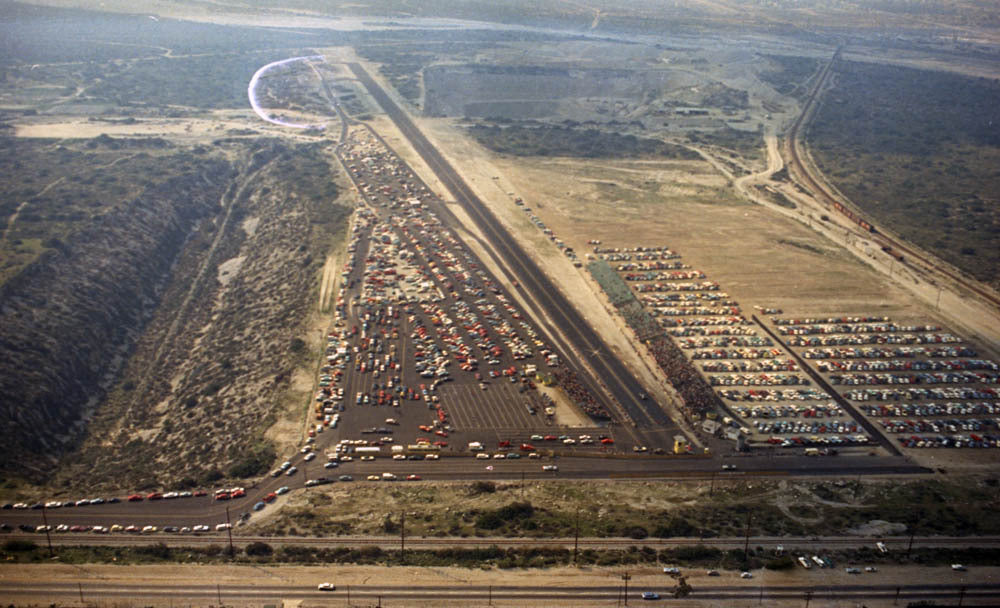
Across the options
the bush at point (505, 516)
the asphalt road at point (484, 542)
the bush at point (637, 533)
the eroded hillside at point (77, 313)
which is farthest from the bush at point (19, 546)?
the bush at point (637, 533)

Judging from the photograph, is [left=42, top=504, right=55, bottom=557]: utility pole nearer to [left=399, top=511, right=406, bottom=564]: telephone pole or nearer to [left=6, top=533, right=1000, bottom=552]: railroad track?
[left=6, top=533, right=1000, bottom=552]: railroad track

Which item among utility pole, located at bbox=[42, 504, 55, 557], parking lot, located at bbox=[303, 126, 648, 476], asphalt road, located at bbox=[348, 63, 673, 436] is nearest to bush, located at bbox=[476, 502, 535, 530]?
parking lot, located at bbox=[303, 126, 648, 476]

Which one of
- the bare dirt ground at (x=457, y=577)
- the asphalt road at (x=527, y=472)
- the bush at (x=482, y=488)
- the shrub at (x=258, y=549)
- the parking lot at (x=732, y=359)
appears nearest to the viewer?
the bare dirt ground at (x=457, y=577)

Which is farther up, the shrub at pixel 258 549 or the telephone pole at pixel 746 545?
the telephone pole at pixel 746 545

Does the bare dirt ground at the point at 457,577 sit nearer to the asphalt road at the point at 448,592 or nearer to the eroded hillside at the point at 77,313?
the asphalt road at the point at 448,592

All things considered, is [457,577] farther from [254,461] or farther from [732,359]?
[732,359]

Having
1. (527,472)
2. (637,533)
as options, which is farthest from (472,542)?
(637,533)

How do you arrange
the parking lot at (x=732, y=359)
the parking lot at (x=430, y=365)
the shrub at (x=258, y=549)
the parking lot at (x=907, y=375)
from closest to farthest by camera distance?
1. the shrub at (x=258, y=549)
2. the parking lot at (x=430, y=365)
3. the parking lot at (x=732, y=359)
4. the parking lot at (x=907, y=375)
